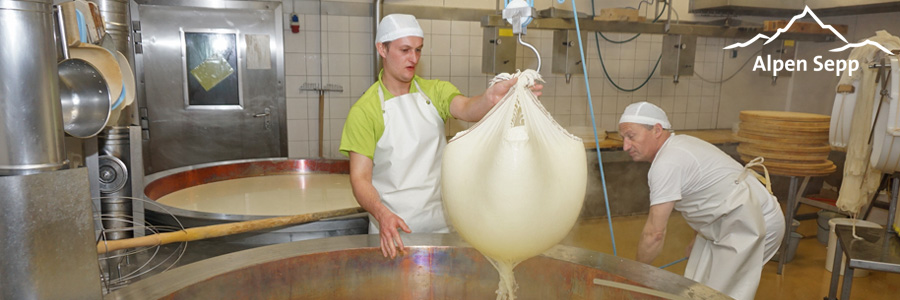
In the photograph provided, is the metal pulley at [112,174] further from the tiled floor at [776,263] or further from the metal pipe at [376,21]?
the tiled floor at [776,263]

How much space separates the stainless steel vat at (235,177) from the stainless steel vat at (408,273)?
62 centimetres

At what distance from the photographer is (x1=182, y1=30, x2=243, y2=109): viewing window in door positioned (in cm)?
430

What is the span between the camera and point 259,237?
6.98ft

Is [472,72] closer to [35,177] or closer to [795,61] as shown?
[795,61]

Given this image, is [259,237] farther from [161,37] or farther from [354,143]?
[161,37]

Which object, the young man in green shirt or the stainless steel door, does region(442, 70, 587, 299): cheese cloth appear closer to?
the young man in green shirt

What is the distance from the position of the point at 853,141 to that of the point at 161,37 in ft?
14.8

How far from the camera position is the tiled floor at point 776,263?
332cm

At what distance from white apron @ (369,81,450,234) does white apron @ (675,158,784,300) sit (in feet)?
3.54

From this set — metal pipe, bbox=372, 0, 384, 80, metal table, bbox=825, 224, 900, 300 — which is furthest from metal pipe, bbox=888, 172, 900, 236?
metal pipe, bbox=372, 0, 384, 80

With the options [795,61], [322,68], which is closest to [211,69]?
[322,68]

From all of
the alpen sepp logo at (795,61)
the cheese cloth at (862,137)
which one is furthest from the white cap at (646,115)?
the alpen sepp logo at (795,61)

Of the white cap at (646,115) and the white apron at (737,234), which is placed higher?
the white cap at (646,115)

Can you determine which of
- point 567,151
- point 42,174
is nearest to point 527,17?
point 567,151
